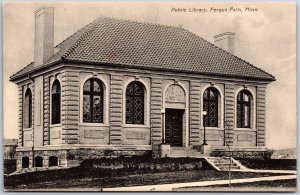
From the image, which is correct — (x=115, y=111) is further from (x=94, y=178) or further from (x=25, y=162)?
(x=94, y=178)

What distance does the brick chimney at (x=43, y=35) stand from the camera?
29.2 m

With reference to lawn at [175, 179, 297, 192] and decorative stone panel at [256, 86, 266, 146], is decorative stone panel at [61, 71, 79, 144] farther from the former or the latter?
decorative stone panel at [256, 86, 266, 146]

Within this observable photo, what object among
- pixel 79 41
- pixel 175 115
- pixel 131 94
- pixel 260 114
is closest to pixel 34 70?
pixel 79 41

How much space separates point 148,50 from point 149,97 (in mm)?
1922

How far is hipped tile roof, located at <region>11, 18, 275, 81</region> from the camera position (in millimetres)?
31516

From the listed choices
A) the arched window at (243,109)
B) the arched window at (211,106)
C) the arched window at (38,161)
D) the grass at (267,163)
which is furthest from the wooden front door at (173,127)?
the arched window at (38,161)

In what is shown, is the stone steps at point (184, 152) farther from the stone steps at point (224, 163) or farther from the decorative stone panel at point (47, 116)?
the decorative stone panel at point (47, 116)

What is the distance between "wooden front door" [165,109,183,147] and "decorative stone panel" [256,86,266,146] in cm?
332

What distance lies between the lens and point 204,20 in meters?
28.9

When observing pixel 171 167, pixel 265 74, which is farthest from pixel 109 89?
pixel 265 74

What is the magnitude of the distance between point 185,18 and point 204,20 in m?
0.75

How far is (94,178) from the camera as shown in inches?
1117

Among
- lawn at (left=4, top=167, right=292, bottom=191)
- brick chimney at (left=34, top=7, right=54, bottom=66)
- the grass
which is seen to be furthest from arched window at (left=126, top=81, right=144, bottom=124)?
the grass

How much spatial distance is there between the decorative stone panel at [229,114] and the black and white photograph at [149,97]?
53 millimetres
